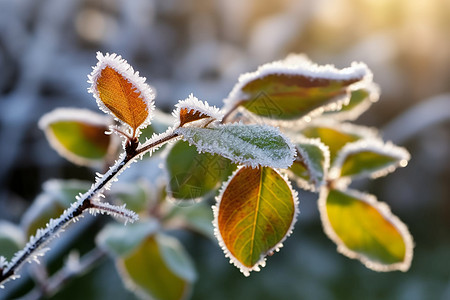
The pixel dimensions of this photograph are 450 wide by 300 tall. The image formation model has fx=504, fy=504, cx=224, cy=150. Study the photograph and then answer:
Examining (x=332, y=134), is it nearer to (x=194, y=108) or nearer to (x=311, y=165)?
(x=311, y=165)

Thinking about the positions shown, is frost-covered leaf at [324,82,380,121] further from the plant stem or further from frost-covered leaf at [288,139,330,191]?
the plant stem

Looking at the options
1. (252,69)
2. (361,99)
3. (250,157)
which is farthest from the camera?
(252,69)

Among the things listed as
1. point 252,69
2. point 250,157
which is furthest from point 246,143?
point 252,69

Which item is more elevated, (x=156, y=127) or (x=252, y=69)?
(x=252, y=69)

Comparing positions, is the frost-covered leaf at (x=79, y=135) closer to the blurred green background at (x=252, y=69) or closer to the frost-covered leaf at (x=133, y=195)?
the frost-covered leaf at (x=133, y=195)

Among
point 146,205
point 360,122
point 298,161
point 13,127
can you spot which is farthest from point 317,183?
point 360,122

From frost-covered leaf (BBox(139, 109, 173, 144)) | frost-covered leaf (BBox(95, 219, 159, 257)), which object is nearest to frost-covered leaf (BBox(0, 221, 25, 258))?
frost-covered leaf (BBox(95, 219, 159, 257))

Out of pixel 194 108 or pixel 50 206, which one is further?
pixel 50 206
